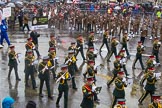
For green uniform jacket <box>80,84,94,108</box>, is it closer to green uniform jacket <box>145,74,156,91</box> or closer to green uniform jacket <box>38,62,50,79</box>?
green uniform jacket <box>38,62,50,79</box>

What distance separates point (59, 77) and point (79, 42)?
7.92m

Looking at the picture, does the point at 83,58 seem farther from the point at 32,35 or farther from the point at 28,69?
the point at 28,69

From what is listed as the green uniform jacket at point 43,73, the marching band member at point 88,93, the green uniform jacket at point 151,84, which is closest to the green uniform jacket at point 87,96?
the marching band member at point 88,93

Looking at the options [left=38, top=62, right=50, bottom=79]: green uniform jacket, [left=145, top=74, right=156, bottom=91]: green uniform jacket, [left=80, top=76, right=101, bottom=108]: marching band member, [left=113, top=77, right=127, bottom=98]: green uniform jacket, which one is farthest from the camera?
[left=38, top=62, right=50, bottom=79]: green uniform jacket

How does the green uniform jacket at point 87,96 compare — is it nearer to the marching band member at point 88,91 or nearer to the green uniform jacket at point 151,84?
the marching band member at point 88,91

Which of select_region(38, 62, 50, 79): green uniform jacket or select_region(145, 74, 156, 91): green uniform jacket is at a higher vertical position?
select_region(38, 62, 50, 79): green uniform jacket

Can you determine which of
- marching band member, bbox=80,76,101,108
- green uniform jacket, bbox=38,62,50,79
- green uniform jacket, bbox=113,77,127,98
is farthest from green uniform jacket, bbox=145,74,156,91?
green uniform jacket, bbox=38,62,50,79

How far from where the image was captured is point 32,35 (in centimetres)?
2359

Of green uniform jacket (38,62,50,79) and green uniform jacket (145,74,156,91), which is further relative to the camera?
green uniform jacket (38,62,50,79)

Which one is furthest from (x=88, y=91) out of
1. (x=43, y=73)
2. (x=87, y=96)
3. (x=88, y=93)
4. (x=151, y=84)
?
(x=151, y=84)

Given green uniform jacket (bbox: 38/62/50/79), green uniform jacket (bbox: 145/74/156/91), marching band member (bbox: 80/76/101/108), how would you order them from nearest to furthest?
marching band member (bbox: 80/76/101/108) < green uniform jacket (bbox: 145/74/156/91) < green uniform jacket (bbox: 38/62/50/79)

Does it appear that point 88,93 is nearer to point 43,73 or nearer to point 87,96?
point 87,96

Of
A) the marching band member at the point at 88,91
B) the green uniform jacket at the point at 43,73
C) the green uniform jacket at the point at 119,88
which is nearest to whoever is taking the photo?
the marching band member at the point at 88,91

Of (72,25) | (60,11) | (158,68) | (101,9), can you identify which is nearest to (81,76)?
(158,68)
